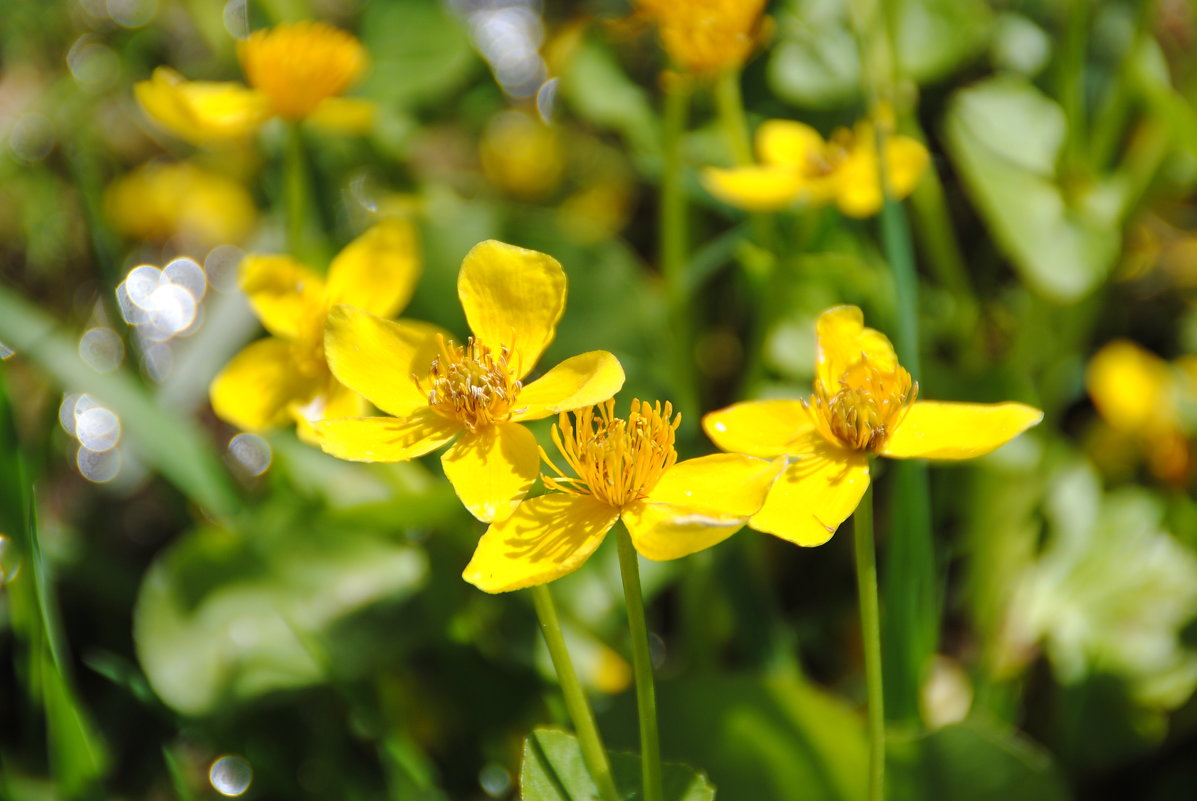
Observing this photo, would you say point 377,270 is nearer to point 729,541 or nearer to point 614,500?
point 614,500

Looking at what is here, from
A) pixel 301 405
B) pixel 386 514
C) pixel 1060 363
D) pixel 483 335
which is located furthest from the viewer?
pixel 1060 363

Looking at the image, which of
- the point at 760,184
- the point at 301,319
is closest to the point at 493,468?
the point at 301,319

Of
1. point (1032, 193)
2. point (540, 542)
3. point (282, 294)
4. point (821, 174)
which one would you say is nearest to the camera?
point (540, 542)

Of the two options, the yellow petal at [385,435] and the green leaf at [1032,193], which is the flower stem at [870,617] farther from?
the green leaf at [1032,193]

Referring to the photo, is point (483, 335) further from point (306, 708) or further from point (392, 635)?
point (306, 708)

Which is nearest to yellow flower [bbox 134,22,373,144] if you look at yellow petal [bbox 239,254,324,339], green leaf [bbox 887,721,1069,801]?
yellow petal [bbox 239,254,324,339]

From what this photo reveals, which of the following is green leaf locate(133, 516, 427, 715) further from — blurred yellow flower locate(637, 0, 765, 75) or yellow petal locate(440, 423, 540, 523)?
blurred yellow flower locate(637, 0, 765, 75)

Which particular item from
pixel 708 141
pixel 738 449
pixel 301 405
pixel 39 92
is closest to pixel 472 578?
pixel 738 449
